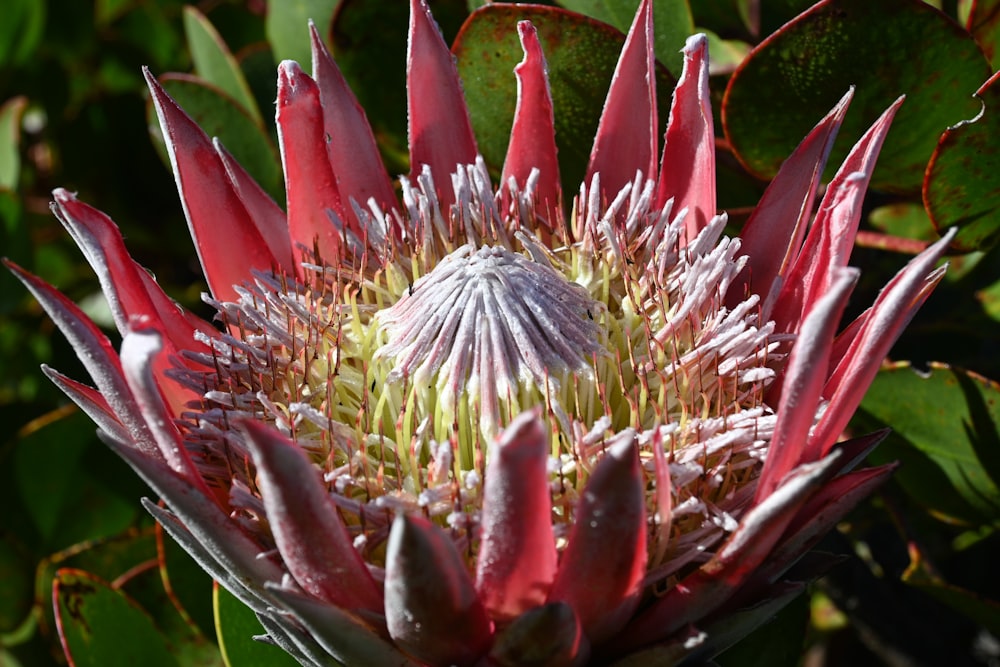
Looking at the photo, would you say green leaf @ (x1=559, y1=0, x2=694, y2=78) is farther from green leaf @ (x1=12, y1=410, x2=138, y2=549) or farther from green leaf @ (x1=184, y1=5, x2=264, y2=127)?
green leaf @ (x1=12, y1=410, x2=138, y2=549)

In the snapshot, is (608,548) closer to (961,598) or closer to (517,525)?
(517,525)

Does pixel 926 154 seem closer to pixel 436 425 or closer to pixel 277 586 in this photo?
pixel 436 425

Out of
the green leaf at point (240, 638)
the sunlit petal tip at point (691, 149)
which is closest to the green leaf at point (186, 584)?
the green leaf at point (240, 638)

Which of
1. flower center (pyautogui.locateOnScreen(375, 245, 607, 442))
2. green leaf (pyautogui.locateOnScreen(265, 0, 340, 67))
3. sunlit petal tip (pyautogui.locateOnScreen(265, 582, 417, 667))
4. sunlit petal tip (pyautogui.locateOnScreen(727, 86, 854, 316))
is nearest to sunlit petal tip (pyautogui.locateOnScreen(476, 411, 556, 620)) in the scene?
sunlit petal tip (pyautogui.locateOnScreen(265, 582, 417, 667))

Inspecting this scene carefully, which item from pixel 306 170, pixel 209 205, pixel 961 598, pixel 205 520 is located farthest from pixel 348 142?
pixel 961 598

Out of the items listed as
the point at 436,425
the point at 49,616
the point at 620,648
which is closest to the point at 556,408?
the point at 436,425

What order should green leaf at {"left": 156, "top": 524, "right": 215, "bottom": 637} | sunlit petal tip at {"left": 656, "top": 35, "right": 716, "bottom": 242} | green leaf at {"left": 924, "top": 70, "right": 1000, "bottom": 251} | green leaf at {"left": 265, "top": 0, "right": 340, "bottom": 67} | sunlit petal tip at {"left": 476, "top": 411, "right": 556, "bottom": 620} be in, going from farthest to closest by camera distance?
green leaf at {"left": 265, "top": 0, "right": 340, "bottom": 67}, green leaf at {"left": 156, "top": 524, "right": 215, "bottom": 637}, sunlit petal tip at {"left": 656, "top": 35, "right": 716, "bottom": 242}, green leaf at {"left": 924, "top": 70, "right": 1000, "bottom": 251}, sunlit petal tip at {"left": 476, "top": 411, "right": 556, "bottom": 620}

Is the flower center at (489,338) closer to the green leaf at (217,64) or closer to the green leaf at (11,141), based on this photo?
the green leaf at (217,64)
